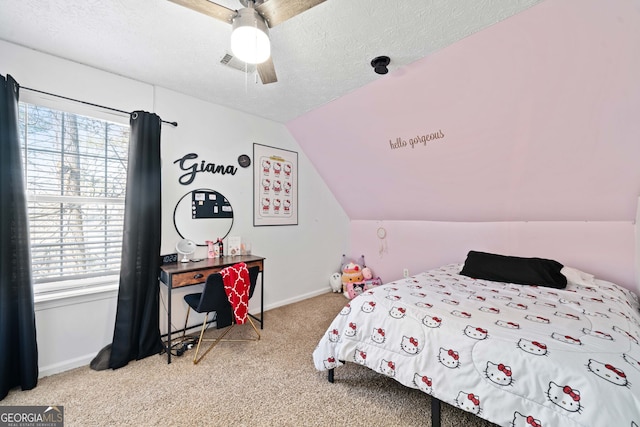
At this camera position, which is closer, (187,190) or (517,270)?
(517,270)

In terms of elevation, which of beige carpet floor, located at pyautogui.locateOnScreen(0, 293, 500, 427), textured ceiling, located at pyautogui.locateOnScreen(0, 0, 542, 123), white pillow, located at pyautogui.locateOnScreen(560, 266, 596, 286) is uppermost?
textured ceiling, located at pyautogui.locateOnScreen(0, 0, 542, 123)

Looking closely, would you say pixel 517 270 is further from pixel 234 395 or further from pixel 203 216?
pixel 203 216

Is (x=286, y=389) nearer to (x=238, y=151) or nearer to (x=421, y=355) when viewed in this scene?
(x=421, y=355)

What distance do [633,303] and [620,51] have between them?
1736 millimetres

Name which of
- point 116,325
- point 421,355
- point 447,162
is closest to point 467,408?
point 421,355

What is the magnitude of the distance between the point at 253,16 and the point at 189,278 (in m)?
1.97

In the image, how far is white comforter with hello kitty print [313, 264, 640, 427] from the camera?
102 cm

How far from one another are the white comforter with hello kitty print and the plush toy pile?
1713 millimetres

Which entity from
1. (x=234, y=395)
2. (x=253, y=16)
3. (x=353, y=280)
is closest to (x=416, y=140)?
(x=253, y=16)

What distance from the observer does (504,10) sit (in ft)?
4.88

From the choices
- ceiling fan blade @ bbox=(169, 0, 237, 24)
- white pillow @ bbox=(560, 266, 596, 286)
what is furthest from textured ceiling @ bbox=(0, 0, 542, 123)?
white pillow @ bbox=(560, 266, 596, 286)

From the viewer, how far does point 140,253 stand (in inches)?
85.9

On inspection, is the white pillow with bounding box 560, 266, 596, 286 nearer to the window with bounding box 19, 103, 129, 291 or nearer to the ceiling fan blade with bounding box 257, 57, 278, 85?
the ceiling fan blade with bounding box 257, 57, 278, 85

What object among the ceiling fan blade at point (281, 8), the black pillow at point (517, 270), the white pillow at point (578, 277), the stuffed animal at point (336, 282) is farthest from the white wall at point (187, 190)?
the white pillow at point (578, 277)
